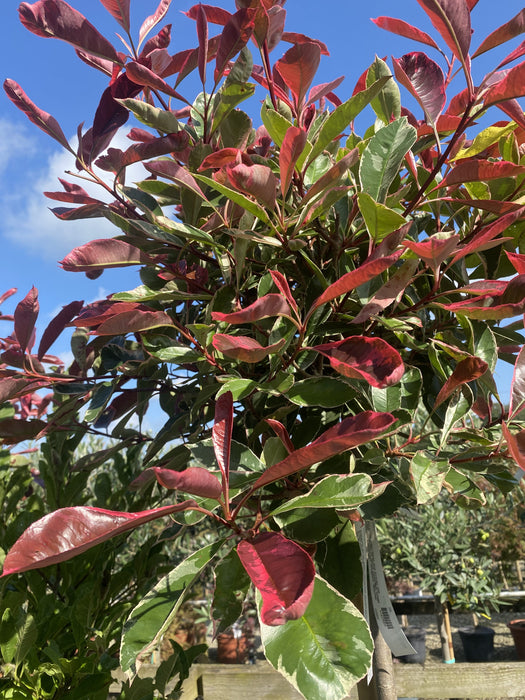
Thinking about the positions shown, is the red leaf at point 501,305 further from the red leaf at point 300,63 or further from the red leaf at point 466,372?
the red leaf at point 300,63

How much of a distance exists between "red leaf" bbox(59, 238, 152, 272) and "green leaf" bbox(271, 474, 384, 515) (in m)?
0.41

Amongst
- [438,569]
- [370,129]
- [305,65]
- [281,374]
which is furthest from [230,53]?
[438,569]

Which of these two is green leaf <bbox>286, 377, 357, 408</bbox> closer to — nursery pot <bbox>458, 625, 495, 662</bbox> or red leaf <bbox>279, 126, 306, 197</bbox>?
red leaf <bbox>279, 126, 306, 197</bbox>

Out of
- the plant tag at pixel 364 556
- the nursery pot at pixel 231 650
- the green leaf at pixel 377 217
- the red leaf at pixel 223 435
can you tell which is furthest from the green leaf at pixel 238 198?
the nursery pot at pixel 231 650

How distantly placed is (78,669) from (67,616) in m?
0.12

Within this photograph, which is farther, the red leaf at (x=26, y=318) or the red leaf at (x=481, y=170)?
the red leaf at (x=26, y=318)

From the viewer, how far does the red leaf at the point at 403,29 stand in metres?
0.76

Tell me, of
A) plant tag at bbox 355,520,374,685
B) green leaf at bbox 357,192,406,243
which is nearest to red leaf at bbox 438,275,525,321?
green leaf at bbox 357,192,406,243

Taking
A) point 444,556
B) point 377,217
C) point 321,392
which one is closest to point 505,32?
point 377,217

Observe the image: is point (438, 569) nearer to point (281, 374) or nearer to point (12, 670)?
point (12, 670)

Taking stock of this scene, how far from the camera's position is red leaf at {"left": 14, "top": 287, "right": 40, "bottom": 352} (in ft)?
2.93

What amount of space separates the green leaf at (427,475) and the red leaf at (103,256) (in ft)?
1.49

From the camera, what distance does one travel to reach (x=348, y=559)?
2.48ft

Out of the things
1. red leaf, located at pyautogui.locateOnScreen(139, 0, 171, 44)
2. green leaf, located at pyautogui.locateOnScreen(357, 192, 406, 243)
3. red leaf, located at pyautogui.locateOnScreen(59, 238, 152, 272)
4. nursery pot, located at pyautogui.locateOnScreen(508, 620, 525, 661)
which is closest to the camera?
green leaf, located at pyautogui.locateOnScreen(357, 192, 406, 243)
